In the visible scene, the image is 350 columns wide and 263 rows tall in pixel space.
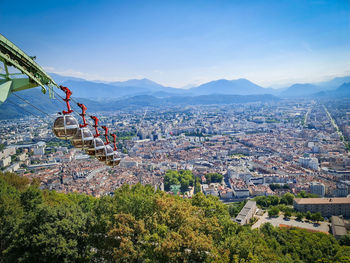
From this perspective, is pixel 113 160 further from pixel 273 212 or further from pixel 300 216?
pixel 300 216

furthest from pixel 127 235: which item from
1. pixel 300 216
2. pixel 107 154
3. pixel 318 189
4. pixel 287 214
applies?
pixel 318 189

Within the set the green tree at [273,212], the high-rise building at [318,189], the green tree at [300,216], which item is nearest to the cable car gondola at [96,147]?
the green tree at [273,212]

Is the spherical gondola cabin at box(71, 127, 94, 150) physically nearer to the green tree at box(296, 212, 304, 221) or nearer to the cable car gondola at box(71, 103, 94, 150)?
the cable car gondola at box(71, 103, 94, 150)

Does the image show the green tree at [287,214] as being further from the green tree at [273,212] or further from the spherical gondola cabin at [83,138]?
the spherical gondola cabin at [83,138]

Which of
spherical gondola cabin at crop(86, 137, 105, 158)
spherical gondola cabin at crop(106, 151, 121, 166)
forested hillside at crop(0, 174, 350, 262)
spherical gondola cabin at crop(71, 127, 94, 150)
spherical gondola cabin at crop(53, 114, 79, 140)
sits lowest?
forested hillside at crop(0, 174, 350, 262)

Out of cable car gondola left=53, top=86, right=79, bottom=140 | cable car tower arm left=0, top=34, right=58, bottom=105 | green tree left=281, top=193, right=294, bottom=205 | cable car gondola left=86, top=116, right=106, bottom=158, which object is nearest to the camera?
cable car tower arm left=0, top=34, right=58, bottom=105

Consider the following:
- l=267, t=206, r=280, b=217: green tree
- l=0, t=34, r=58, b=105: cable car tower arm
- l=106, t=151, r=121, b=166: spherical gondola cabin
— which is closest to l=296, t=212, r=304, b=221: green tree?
l=267, t=206, r=280, b=217: green tree

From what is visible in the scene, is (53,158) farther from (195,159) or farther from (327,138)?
(327,138)
